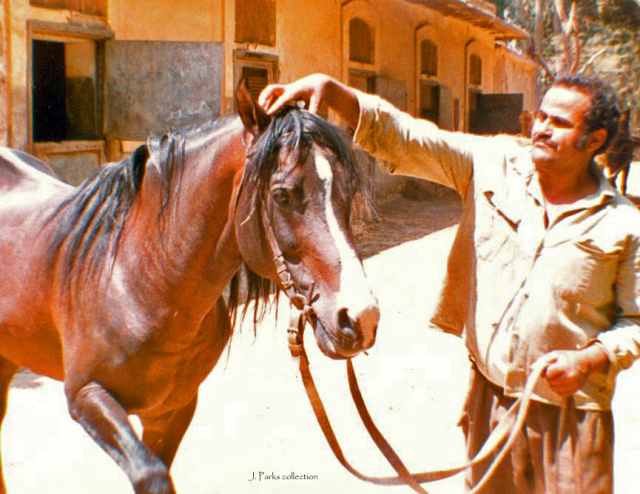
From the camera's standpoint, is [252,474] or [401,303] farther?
[401,303]

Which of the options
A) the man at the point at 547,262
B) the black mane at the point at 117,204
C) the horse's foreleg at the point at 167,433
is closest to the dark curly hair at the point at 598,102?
the man at the point at 547,262

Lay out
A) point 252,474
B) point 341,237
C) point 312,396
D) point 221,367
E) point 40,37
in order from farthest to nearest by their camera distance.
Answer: point 40,37 < point 221,367 < point 252,474 < point 312,396 < point 341,237

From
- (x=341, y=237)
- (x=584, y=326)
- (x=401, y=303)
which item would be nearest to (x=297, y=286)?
(x=341, y=237)

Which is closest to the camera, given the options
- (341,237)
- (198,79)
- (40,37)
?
(341,237)

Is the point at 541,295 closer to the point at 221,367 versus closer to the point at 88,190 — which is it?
the point at 88,190

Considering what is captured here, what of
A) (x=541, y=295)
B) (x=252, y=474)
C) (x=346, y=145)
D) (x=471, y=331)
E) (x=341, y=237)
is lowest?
(x=252, y=474)

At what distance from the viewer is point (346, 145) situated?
2092mm

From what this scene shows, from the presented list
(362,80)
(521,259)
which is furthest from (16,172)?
(362,80)

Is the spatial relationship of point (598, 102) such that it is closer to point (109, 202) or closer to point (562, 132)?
point (562, 132)

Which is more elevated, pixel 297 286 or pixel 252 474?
pixel 297 286

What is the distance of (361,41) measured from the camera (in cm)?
1288

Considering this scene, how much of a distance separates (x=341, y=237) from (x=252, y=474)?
2003 mm

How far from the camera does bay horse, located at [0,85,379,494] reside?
1972mm

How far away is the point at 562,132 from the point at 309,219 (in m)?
0.72
